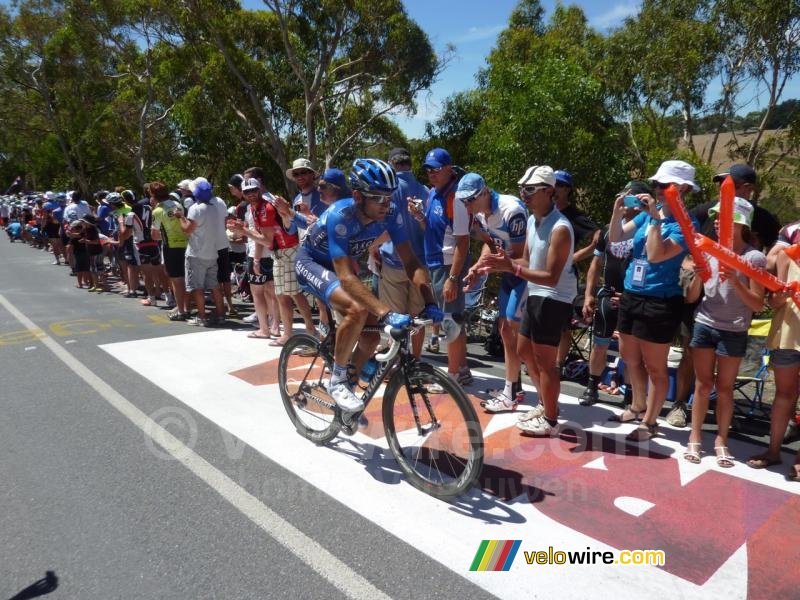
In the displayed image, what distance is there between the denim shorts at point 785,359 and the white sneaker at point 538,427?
157 centimetres

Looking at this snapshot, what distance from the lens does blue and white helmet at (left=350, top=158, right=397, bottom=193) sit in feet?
11.5

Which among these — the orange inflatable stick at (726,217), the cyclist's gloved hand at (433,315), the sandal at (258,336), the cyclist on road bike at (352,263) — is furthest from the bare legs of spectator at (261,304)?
the orange inflatable stick at (726,217)

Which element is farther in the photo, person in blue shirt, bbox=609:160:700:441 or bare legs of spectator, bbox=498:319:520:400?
bare legs of spectator, bbox=498:319:520:400

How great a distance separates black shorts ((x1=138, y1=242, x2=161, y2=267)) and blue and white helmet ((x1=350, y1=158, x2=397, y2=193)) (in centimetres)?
740

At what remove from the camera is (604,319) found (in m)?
5.18

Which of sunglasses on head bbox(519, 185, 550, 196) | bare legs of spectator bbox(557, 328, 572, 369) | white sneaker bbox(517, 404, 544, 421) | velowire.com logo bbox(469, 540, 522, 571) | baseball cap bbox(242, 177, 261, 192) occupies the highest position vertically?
baseball cap bbox(242, 177, 261, 192)

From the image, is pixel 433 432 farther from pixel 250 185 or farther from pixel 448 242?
pixel 250 185

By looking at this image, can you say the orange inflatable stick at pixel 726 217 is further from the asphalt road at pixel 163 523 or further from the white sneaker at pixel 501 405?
the asphalt road at pixel 163 523

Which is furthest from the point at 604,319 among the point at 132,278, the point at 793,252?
the point at 132,278

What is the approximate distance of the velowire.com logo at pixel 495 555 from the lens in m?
2.78

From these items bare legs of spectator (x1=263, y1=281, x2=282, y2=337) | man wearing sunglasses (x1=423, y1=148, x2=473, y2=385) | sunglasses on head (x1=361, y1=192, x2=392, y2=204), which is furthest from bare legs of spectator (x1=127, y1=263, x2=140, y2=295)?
sunglasses on head (x1=361, y1=192, x2=392, y2=204)

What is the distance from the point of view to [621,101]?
1945 centimetres

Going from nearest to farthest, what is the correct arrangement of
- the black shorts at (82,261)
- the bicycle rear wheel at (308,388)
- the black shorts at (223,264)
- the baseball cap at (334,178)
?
the bicycle rear wheel at (308,388) → the baseball cap at (334,178) → the black shorts at (223,264) → the black shorts at (82,261)

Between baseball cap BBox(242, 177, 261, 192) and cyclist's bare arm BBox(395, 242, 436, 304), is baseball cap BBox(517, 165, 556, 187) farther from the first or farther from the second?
baseball cap BBox(242, 177, 261, 192)
